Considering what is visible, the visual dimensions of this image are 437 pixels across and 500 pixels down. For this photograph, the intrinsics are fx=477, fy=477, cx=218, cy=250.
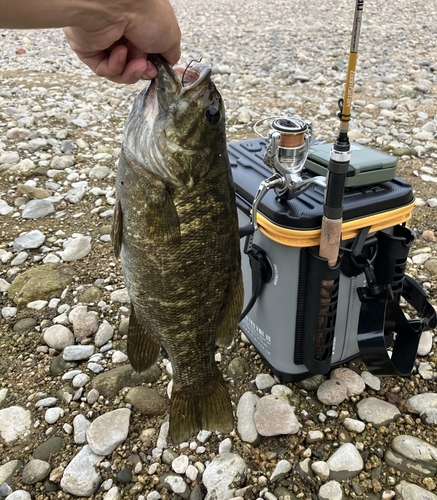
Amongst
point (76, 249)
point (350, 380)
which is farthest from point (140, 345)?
point (76, 249)

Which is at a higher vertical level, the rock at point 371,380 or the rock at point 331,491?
the rock at point 331,491

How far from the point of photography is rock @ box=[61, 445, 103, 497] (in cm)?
252

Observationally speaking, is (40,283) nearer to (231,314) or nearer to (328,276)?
(231,314)

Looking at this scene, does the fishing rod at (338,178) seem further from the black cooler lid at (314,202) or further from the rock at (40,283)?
the rock at (40,283)

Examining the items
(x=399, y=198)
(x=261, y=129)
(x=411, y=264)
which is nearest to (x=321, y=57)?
(x=261, y=129)

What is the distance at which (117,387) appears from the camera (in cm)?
309

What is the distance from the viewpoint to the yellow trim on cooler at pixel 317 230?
2574 millimetres

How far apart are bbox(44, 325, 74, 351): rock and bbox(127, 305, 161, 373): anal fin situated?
4.41ft

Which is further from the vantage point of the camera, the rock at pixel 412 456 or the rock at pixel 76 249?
the rock at pixel 76 249

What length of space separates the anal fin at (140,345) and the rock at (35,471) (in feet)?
2.97

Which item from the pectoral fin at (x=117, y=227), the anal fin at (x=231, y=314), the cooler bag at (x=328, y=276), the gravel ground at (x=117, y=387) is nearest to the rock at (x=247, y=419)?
the gravel ground at (x=117, y=387)

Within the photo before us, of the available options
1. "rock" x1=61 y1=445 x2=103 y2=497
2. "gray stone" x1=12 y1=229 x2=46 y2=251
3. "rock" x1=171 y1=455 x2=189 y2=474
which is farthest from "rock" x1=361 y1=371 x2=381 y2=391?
"gray stone" x1=12 y1=229 x2=46 y2=251

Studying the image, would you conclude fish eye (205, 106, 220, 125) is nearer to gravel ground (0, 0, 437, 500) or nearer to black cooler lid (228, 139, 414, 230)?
black cooler lid (228, 139, 414, 230)

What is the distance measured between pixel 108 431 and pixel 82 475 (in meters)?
0.28
